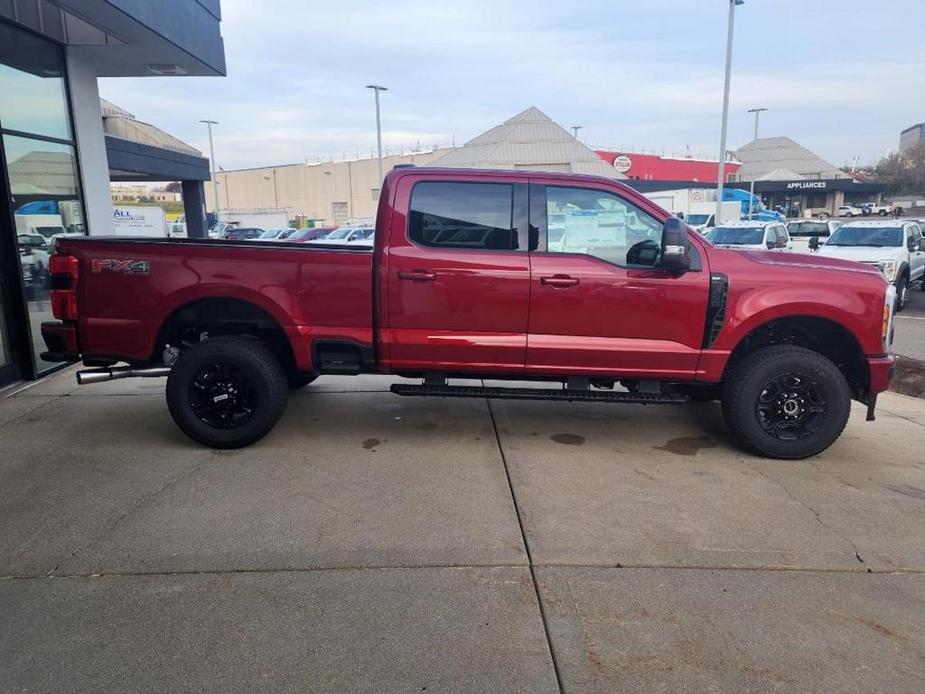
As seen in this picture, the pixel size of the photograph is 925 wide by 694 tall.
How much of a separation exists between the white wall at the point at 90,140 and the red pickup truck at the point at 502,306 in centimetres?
458

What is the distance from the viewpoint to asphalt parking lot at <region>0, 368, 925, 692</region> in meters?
Result: 2.70

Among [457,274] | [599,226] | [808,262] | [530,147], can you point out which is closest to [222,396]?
[457,274]

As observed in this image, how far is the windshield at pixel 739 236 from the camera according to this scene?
17.6 metres

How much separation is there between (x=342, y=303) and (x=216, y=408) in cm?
124

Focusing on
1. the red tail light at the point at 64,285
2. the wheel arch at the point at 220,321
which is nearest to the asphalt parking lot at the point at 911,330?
the wheel arch at the point at 220,321

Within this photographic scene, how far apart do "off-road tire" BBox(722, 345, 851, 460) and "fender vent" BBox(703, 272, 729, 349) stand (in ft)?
1.16

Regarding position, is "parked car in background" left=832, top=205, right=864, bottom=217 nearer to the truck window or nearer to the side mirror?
the truck window

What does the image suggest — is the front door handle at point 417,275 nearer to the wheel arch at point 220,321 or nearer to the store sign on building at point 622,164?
the wheel arch at point 220,321

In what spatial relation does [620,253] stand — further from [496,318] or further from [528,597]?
[528,597]

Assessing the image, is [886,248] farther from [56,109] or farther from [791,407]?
[56,109]

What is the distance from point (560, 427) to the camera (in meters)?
5.73

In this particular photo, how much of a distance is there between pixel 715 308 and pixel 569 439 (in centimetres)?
154

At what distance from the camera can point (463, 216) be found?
16.1ft

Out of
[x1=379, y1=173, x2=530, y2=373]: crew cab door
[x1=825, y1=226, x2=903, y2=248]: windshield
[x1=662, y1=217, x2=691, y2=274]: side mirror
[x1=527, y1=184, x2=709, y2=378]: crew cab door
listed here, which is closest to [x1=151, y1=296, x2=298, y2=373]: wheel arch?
[x1=379, y1=173, x2=530, y2=373]: crew cab door
